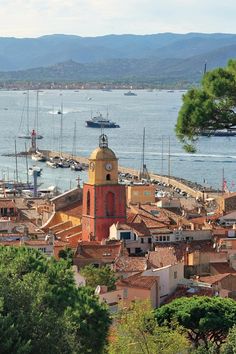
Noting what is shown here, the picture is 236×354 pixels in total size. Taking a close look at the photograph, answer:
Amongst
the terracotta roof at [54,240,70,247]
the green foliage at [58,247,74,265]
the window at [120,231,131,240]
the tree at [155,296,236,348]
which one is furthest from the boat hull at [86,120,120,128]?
the tree at [155,296,236,348]

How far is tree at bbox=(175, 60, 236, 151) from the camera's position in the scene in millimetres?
11773

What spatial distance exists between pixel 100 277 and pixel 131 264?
7.27 feet

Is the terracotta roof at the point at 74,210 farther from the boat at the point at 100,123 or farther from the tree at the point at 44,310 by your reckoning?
the boat at the point at 100,123

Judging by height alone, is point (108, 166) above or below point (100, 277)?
above

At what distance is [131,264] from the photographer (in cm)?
2352

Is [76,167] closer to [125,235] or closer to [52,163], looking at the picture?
[52,163]

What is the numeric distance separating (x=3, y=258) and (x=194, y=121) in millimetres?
4984

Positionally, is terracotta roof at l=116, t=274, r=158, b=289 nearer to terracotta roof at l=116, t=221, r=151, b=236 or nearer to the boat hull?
terracotta roof at l=116, t=221, r=151, b=236

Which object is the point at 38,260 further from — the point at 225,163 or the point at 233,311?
the point at 225,163

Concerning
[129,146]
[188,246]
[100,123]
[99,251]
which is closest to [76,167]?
[129,146]

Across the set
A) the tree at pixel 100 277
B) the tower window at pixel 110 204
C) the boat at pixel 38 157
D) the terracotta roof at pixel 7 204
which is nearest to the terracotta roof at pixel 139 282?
the tree at pixel 100 277

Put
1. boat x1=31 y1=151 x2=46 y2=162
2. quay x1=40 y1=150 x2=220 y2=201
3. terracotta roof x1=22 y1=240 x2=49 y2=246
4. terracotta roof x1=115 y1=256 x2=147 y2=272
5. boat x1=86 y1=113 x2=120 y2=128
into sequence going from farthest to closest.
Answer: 1. boat x1=86 y1=113 x2=120 y2=128
2. boat x1=31 y1=151 x2=46 y2=162
3. quay x1=40 y1=150 x2=220 y2=201
4. terracotta roof x1=22 y1=240 x2=49 y2=246
5. terracotta roof x1=115 y1=256 x2=147 y2=272

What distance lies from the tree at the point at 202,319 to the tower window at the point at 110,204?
449 inches

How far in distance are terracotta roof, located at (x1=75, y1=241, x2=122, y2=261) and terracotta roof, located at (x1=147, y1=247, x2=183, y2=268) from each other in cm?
77
